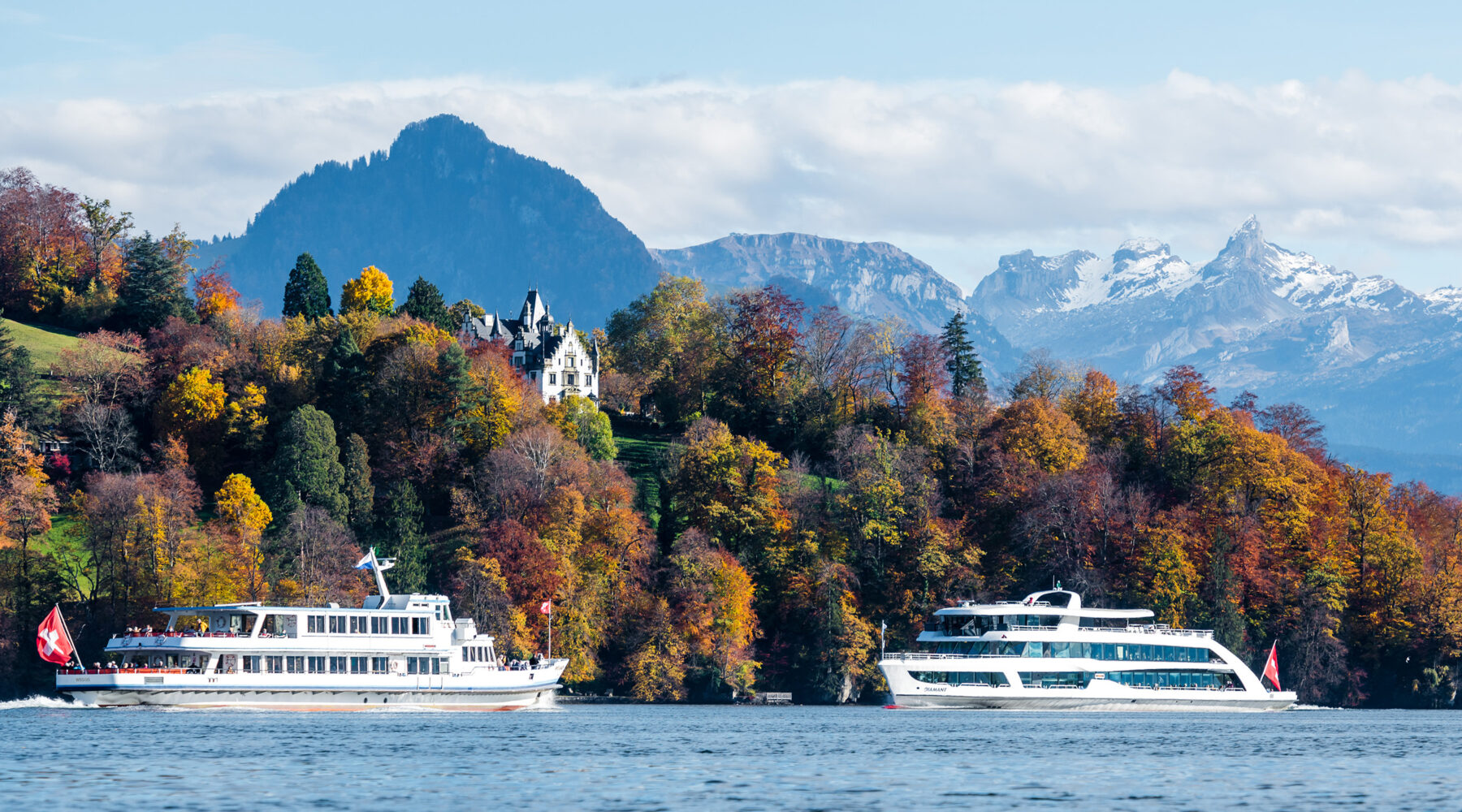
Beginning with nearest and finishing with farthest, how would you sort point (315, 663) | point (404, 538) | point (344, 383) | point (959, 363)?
point (315, 663) < point (404, 538) < point (344, 383) < point (959, 363)

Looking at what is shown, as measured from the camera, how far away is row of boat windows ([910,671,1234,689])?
317ft

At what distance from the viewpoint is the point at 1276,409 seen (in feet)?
443

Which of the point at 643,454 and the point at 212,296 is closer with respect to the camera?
the point at 643,454

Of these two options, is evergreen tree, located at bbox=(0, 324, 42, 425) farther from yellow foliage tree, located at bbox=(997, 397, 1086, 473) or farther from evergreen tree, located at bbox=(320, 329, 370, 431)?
yellow foliage tree, located at bbox=(997, 397, 1086, 473)

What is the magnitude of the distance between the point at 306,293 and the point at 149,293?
45.9 ft

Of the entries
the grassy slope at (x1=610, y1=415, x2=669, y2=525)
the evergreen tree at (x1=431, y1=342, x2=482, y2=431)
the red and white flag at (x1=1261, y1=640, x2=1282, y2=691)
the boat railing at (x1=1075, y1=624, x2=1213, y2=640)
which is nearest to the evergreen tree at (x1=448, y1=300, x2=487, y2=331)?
the grassy slope at (x1=610, y1=415, x2=669, y2=525)

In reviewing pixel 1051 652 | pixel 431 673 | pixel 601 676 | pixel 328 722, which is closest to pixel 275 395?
pixel 601 676

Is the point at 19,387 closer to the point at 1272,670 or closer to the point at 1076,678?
the point at 1076,678

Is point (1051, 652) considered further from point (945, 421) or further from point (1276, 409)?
point (1276, 409)

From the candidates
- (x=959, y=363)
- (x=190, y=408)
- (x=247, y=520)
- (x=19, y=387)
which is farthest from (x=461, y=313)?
(x=247, y=520)

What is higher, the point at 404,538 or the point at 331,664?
the point at 404,538

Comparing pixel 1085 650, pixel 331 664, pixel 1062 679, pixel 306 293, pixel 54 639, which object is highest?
pixel 306 293

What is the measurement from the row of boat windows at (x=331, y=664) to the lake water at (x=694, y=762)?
249cm

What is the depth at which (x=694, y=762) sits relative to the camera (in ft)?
183
